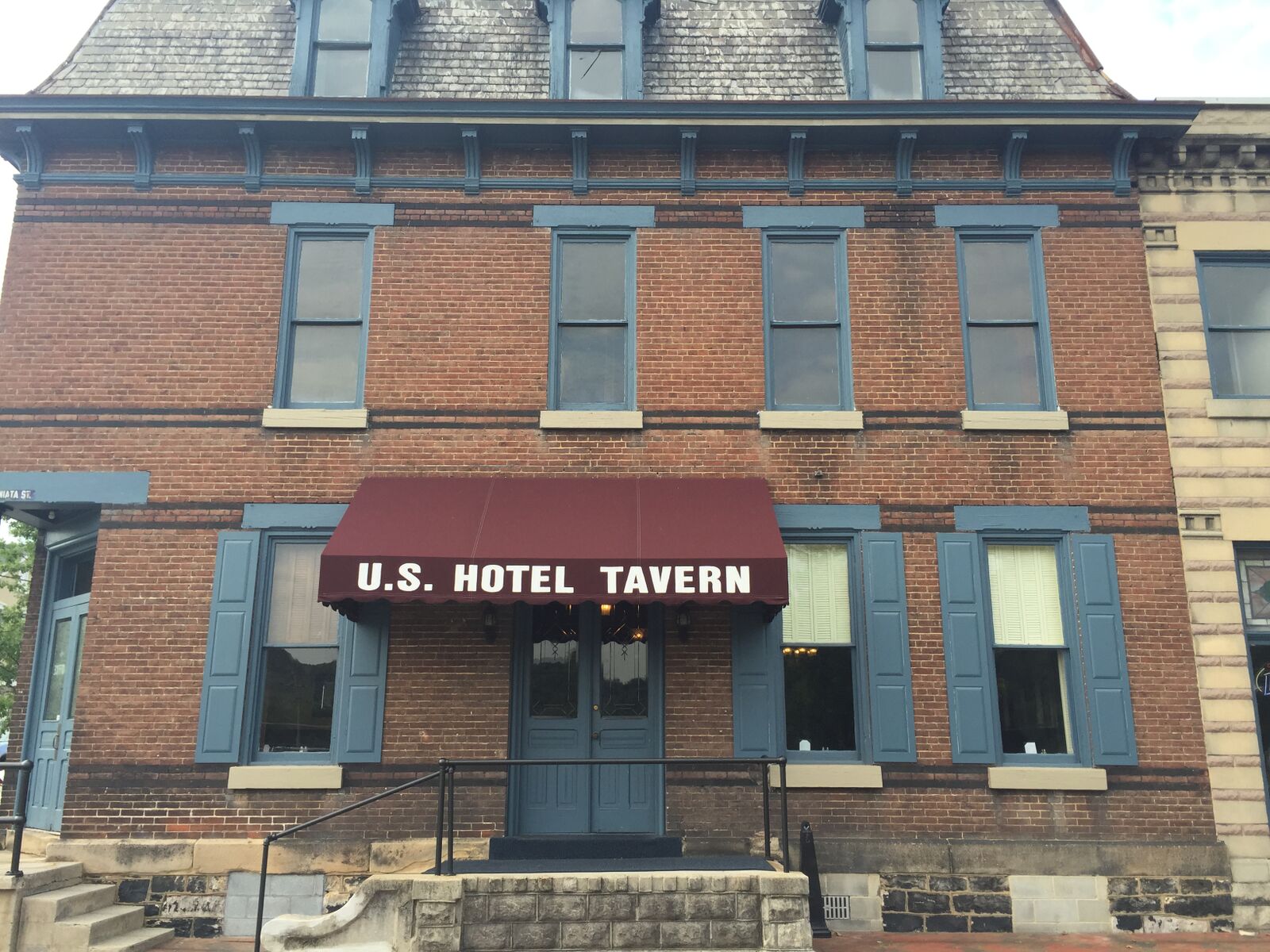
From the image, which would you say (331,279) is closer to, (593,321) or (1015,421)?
(593,321)

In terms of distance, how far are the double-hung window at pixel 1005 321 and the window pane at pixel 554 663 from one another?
16.0 ft

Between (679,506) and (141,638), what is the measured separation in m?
5.49

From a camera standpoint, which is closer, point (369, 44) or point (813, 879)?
point (813, 879)

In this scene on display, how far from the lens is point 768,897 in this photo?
7.14 metres

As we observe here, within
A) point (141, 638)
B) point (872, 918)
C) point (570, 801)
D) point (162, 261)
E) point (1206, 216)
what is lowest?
point (872, 918)

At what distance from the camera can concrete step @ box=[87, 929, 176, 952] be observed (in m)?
7.89

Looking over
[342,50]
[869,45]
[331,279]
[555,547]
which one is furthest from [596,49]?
[555,547]

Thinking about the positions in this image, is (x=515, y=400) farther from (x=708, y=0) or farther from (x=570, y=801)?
(x=708, y=0)

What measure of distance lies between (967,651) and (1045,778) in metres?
1.37

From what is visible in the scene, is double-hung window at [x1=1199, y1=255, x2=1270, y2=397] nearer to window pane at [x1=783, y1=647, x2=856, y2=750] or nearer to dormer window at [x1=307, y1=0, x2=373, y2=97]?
window pane at [x1=783, y1=647, x2=856, y2=750]

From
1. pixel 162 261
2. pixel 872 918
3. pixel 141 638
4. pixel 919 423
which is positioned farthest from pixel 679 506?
pixel 162 261

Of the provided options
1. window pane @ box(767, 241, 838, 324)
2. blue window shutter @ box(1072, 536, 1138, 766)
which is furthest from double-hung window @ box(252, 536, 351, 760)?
blue window shutter @ box(1072, 536, 1138, 766)

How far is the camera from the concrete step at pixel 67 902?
791 cm

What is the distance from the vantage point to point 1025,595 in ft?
31.6
